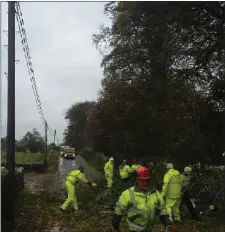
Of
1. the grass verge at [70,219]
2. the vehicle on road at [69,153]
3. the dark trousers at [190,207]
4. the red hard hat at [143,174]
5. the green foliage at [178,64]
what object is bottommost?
the grass verge at [70,219]

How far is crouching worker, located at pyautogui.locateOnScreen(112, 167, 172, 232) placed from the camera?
778 cm

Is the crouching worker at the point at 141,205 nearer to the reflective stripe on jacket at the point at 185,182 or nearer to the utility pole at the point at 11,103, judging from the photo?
the utility pole at the point at 11,103

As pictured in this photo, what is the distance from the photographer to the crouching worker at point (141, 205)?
25.5ft

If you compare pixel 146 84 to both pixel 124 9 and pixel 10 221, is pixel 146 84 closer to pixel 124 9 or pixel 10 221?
pixel 124 9

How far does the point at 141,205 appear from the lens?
7797mm

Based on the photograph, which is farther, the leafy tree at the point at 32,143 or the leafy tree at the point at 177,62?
the leafy tree at the point at 32,143

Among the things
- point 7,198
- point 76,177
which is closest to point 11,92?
point 7,198

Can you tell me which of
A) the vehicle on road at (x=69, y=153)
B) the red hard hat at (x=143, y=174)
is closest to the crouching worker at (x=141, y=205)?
the red hard hat at (x=143, y=174)

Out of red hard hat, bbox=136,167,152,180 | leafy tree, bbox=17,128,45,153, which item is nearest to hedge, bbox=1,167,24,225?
red hard hat, bbox=136,167,152,180

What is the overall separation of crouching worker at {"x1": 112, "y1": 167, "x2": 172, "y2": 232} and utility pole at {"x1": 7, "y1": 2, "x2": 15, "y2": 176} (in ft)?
28.8

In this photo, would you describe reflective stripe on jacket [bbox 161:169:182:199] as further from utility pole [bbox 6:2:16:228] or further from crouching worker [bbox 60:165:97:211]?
utility pole [bbox 6:2:16:228]

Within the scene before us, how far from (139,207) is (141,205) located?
0.13 ft

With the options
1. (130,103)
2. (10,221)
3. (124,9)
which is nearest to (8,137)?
(10,221)

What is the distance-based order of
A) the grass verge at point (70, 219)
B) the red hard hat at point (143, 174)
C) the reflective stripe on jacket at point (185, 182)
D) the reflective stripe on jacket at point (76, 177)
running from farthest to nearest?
the reflective stripe on jacket at point (76, 177) < the reflective stripe on jacket at point (185, 182) < the grass verge at point (70, 219) < the red hard hat at point (143, 174)
